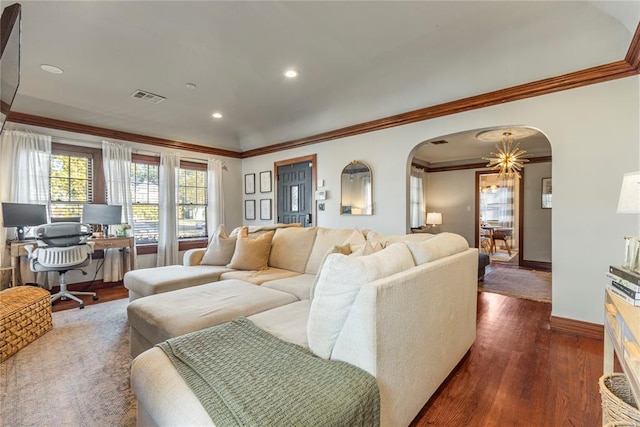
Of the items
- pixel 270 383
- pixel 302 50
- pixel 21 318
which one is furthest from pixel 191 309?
pixel 302 50

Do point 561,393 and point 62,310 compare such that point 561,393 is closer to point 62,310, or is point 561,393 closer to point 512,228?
point 62,310

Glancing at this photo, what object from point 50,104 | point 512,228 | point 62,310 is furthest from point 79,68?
point 512,228

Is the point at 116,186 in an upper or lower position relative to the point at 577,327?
upper

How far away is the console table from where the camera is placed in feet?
3.08

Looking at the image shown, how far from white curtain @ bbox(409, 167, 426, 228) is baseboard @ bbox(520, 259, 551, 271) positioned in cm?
229

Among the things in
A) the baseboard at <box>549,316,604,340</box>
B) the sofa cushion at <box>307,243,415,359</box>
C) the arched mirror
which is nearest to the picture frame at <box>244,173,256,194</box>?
the arched mirror

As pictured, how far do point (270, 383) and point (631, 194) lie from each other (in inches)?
81.2

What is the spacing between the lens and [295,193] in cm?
537

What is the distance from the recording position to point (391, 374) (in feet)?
4.13

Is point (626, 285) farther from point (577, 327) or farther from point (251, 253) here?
point (251, 253)

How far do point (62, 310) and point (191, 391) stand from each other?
11.3ft

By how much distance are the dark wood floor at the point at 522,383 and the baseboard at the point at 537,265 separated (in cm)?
384

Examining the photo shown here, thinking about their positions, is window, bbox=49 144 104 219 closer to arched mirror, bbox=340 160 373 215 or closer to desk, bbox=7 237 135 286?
desk, bbox=7 237 135 286

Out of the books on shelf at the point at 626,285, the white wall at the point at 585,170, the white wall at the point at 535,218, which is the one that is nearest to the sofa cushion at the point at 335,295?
the books on shelf at the point at 626,285
